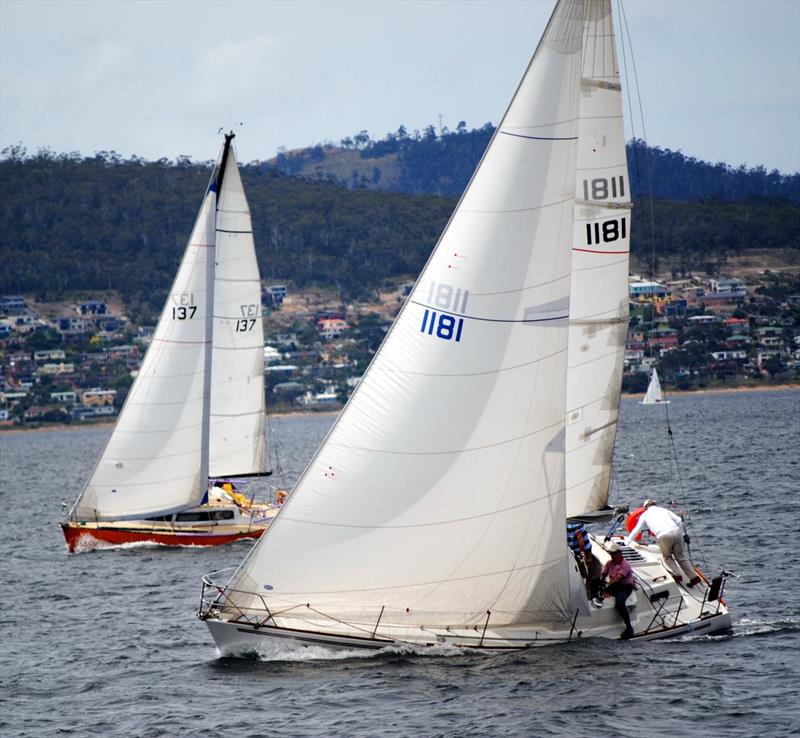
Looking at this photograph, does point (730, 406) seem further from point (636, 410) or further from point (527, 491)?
point (527, 491)

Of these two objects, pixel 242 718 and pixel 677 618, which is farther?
pixel 677 618

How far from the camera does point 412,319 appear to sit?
21062 millimetres

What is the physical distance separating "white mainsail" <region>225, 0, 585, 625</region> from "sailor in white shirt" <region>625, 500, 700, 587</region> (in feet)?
10.4

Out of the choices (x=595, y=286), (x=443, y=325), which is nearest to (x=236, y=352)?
(x=595, y=286)

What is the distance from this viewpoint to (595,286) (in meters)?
24.7

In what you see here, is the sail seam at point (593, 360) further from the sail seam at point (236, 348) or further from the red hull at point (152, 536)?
the sail seam at point (236, 348)

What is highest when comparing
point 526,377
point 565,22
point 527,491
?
point 565,22

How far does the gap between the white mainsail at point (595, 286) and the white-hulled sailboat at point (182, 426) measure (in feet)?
55.8

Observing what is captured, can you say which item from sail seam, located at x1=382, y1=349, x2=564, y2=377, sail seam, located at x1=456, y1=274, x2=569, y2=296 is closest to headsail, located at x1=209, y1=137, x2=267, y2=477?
sail seam, located at x1=382, y1=349, x2=564, y2=377

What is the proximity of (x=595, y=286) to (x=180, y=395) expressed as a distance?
18140 millimetres

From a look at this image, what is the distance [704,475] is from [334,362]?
462 ft

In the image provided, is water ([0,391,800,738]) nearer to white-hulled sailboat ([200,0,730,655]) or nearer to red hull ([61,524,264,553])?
white-hulled sailboat ([200,0,730,655])

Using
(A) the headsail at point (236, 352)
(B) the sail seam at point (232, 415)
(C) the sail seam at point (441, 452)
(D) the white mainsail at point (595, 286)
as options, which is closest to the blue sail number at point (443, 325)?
(C) the sail seam at point (441, 452)

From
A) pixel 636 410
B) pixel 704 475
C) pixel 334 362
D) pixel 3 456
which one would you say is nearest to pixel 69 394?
pixel 334 362
